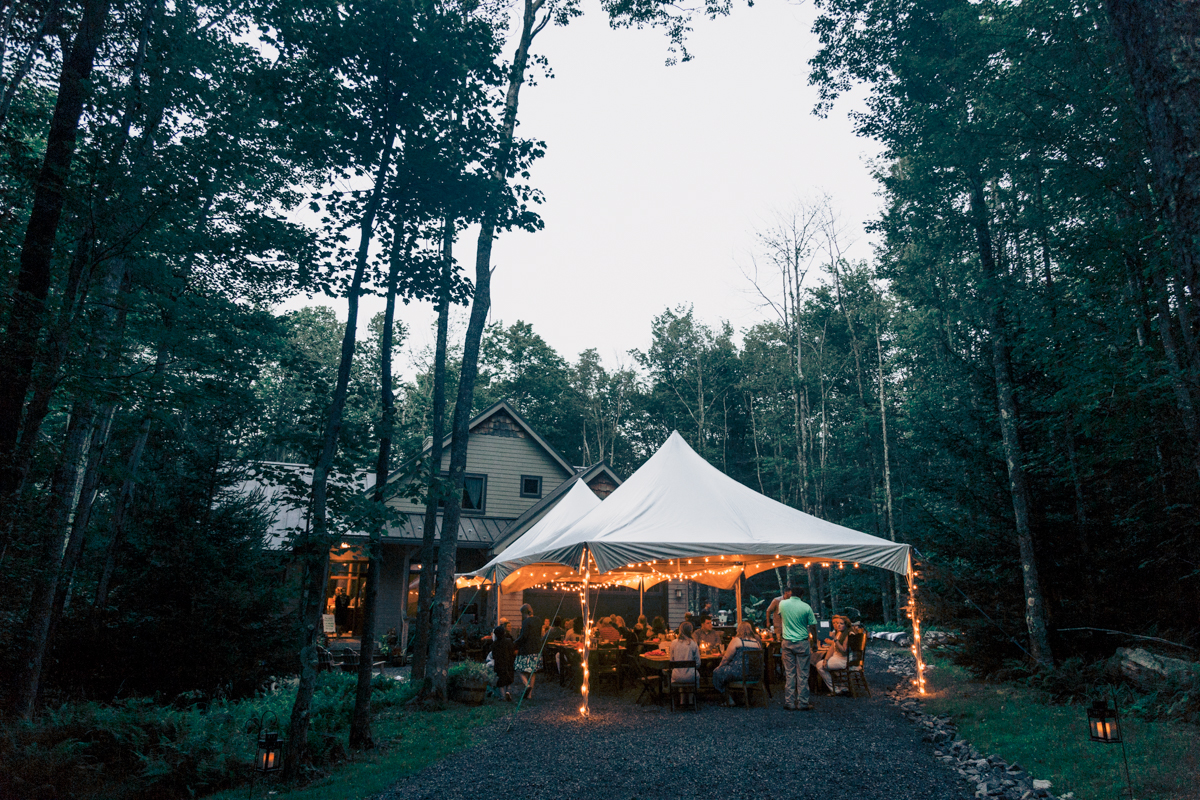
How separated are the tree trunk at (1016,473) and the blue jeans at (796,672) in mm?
3568

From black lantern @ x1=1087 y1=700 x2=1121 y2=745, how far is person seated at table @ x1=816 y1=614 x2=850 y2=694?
15.8 feet

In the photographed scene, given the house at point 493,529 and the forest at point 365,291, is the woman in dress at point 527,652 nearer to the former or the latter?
the forest at point 365,291

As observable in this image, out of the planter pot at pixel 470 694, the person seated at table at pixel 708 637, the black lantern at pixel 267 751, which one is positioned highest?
the person seated at table at pixel 708 637

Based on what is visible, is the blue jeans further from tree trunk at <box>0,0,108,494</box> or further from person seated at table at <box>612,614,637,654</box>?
tree trunk at <box>0,0,108,494</box>

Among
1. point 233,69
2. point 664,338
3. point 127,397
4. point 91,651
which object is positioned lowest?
point 91,651

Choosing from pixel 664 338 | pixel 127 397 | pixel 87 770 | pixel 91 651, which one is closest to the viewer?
pixel 87 770

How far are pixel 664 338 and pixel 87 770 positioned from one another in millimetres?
33301

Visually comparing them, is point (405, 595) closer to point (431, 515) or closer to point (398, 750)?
point (431, 515)

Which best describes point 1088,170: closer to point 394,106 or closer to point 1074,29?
point 1074,29

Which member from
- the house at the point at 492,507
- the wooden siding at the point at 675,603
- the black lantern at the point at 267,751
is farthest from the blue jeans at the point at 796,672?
the wooden siding at the point at 675,603

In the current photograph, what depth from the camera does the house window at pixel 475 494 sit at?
63.3ft

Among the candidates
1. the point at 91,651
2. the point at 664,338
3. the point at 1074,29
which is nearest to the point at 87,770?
the point at 91,651

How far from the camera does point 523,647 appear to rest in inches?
442

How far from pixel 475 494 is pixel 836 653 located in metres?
12.3
